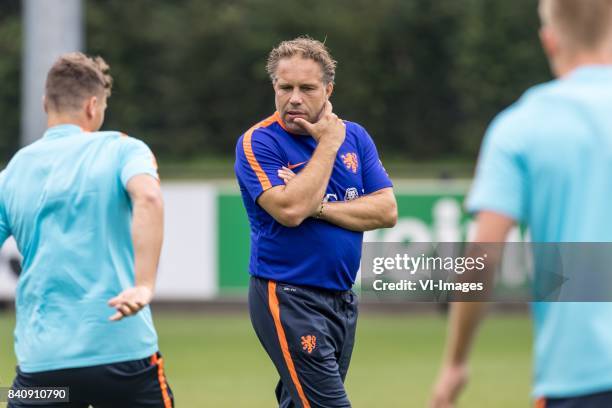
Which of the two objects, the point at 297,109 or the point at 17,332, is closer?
the point at 17,332

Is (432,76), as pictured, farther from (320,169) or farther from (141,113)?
(320,169)

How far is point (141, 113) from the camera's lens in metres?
30.9

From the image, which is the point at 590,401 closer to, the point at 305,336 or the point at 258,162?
the point at 305,336

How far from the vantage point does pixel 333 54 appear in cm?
3281

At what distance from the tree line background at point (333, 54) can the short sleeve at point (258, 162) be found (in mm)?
24123

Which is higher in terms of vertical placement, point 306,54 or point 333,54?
point 333,54

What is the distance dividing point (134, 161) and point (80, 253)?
427 millimetres

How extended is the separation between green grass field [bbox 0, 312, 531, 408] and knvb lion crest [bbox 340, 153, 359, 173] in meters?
3.95

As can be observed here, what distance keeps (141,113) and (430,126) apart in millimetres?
7515

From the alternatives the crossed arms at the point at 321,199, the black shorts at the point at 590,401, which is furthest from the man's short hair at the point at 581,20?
the crossed arms at the point at 321,199

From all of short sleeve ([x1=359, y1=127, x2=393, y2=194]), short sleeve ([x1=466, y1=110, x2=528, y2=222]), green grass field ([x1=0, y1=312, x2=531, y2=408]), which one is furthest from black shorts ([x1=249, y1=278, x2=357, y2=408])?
green grass field ([x1=0, y1=312, x2=531, y2=408])

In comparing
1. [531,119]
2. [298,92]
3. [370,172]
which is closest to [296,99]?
[298,92]

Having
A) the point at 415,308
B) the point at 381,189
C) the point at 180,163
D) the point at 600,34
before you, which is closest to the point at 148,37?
the point at 180,163

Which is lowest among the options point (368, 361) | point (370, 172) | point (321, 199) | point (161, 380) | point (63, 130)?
point (368, 361)
